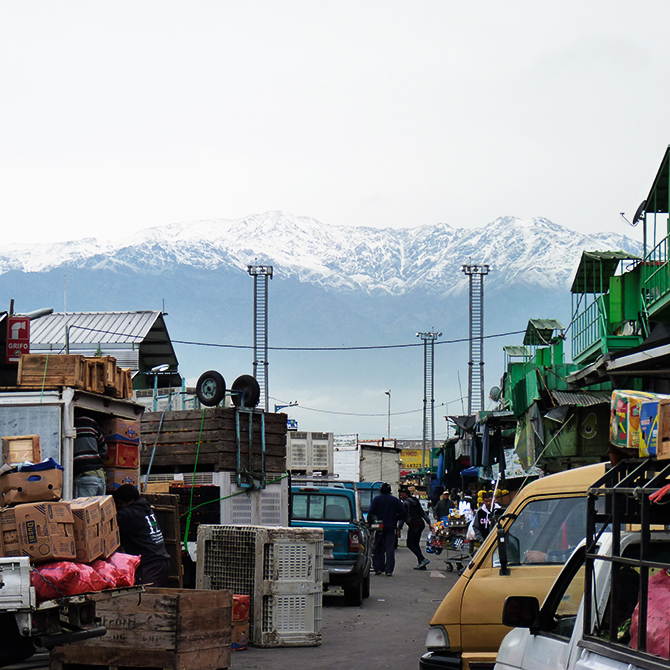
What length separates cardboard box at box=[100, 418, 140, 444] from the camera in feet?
38.5

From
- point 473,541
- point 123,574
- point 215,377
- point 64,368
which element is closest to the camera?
point 123,574

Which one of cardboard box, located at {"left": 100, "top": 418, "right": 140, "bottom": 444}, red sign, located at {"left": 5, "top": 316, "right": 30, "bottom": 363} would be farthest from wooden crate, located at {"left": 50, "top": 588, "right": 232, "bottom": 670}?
red sign, located at {"left": 5, "top": 316, "right": 30, "bottom": 363}

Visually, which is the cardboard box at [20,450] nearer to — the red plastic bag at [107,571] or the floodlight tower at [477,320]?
the red plastic bag at [107,571]

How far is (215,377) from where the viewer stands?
1794 cm

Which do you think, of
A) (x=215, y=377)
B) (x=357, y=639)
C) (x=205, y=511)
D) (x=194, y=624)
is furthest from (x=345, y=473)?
(x=194, y=624)

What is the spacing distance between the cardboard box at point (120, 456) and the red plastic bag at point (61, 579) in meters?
4.56

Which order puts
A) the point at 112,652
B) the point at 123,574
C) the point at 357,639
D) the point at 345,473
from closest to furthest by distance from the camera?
1. the point at 123,574
2. the point at 112,652
3. the point at 357,639
4. the point at 345,473

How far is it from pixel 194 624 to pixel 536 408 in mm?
14372

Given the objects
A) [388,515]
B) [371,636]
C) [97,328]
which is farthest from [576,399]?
[97,328]

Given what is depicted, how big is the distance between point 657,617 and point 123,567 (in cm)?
484

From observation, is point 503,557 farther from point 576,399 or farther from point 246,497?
point 576,399

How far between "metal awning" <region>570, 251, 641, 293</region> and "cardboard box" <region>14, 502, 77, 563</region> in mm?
20367

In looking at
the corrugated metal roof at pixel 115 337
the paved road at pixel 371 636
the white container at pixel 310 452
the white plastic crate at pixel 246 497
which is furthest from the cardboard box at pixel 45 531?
the corrugated metal roof at pixel 115 337

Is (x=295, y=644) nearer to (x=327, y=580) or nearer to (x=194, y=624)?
(x=194, y=624)
